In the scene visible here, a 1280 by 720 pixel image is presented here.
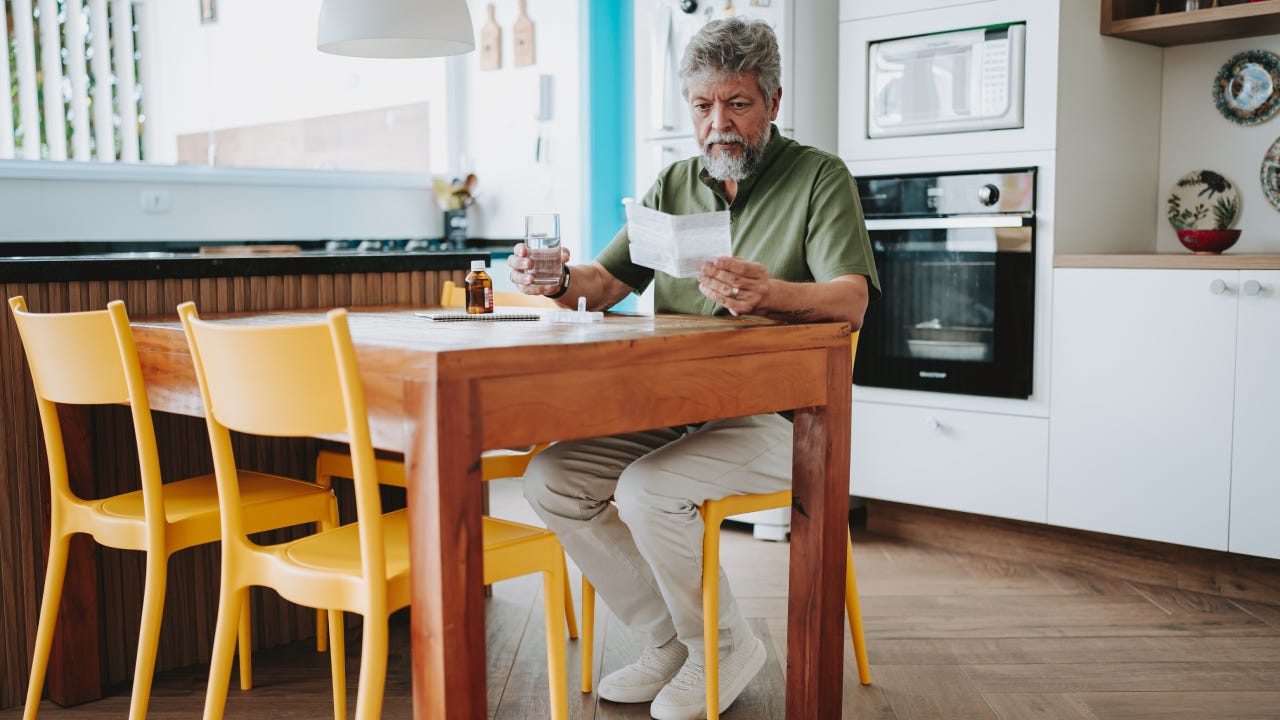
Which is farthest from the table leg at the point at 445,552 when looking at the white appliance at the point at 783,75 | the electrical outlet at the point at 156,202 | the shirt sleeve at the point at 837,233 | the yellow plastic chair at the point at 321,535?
the electrical outlet at the point at 156,202

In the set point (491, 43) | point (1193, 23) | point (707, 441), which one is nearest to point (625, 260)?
point (707, 441)

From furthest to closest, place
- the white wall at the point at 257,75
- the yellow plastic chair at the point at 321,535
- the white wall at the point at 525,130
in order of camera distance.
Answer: the white wall at the point at 525,130 → the white wall at the point at 257,75 → the yellow plastic chair at the point at 321,535

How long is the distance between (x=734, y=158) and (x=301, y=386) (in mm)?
1072

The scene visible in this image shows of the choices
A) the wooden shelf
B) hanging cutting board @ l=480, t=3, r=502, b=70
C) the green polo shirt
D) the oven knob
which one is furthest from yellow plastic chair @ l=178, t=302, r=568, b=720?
hanging cutting board @ l=480, t=3, r=502, b=70

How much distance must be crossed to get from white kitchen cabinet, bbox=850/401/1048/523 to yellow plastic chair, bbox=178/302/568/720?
187 centimetres

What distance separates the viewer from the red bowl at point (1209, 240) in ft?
10.5

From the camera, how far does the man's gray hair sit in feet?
7.41

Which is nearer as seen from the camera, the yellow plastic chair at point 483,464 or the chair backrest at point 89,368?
the chair backrest at point 89,368

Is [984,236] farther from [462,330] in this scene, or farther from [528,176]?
[528,176]

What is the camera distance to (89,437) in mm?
2338

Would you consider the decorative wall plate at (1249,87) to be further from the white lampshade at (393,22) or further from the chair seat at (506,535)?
the chair seat at (506,535)

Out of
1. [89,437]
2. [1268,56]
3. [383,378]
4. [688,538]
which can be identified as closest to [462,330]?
Result: [383,378]

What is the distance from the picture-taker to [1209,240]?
126 inches

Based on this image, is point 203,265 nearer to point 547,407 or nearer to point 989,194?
point 547,407
